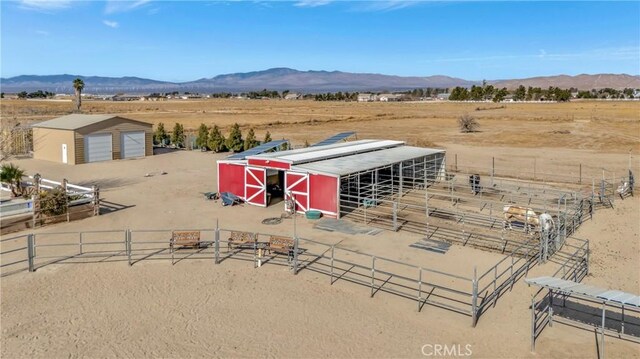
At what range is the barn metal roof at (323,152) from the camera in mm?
24406

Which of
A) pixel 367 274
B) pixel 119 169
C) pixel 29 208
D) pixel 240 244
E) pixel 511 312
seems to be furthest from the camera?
pixel 119 169

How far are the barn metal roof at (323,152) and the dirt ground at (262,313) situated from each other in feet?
20.1

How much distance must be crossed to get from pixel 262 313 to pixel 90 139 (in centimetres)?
2958

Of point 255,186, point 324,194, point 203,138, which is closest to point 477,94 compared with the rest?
point 203,138

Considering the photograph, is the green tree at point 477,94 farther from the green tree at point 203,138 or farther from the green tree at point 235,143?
the green tree at point 235,143

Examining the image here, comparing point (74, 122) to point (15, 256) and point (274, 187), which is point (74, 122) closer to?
point (274, 187)

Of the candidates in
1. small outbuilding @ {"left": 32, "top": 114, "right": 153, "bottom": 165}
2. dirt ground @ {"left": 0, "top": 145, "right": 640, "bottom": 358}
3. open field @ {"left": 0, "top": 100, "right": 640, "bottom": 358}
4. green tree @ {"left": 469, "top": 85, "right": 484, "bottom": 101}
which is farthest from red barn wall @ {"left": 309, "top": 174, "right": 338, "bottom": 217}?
green tree @ {"left": 469, "top": 85, "right": 484, "bottom": 101}

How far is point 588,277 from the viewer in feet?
50.7

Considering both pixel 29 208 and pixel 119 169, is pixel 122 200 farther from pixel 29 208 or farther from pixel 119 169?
pixel 119 169

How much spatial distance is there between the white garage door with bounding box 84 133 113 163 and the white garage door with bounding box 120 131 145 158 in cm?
128

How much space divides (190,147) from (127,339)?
3577 centimetres

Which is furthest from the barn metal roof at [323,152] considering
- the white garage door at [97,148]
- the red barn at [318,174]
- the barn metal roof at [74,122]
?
the barn metal roof at [74,122]

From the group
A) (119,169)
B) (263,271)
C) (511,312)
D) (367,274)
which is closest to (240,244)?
(263,271)

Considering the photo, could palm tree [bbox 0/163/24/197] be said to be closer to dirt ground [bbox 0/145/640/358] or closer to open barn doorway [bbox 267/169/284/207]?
dirt ground [bbox 0/145/640/358]
